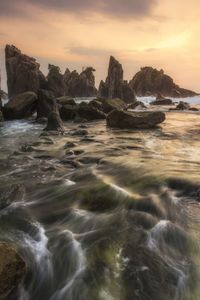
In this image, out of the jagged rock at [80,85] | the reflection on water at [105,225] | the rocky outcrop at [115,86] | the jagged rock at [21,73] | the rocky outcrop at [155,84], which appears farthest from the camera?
the rocky outcrop at [155,84]

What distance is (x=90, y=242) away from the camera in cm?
609

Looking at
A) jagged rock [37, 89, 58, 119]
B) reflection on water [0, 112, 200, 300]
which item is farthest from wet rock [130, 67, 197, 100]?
reflection on water [0, 112, 200, 300]

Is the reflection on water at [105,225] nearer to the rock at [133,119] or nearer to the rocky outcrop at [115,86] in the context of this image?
the rock at [133,119]

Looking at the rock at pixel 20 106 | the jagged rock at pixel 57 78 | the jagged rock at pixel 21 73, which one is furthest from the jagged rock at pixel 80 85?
the rock at pixel 20 106

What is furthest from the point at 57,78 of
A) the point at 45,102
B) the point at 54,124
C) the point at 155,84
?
the point at 54,124

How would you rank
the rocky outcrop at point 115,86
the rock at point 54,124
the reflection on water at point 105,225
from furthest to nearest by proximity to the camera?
the rocky outcrop at point 115,86, the rock at point 54,124, the reflection on water at point 105,225

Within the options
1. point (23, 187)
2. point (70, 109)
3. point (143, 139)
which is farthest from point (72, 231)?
point (70, 109)

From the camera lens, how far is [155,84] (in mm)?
130500

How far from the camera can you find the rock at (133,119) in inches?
926

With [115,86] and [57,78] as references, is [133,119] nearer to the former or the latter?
[57,78]

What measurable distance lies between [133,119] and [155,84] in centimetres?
11144

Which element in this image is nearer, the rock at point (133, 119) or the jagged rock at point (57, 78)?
the rock at point (133, 119)

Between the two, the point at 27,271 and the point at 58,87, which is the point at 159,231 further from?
the point at 58,87

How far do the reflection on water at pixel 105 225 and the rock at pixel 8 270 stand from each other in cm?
17
